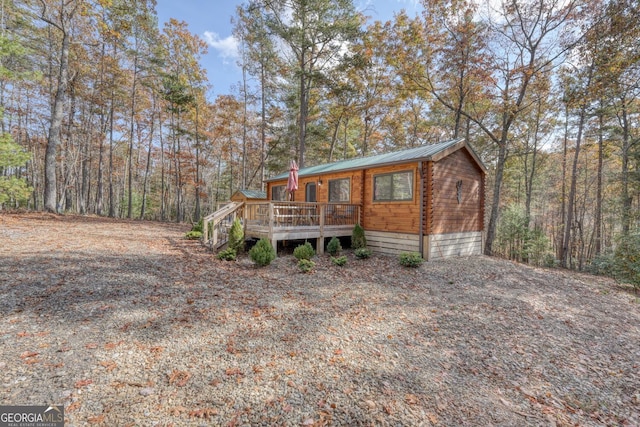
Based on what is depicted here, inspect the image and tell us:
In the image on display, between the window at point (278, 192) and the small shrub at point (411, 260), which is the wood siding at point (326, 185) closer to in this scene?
the window at point (278, 192)

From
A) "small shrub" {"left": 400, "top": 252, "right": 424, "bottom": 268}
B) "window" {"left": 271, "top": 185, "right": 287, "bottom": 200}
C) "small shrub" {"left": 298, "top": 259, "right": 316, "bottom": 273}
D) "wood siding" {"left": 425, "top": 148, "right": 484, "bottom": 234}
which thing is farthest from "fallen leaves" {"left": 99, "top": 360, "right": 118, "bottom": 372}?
"window" {"left": 271, "top": 185, "right": 287, "bottom": 200}

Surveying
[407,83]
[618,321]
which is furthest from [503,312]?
[407,83]

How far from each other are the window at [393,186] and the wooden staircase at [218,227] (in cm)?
497

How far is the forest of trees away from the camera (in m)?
11.5

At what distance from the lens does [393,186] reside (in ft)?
30.7

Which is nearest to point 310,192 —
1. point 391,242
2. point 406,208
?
point 391,242

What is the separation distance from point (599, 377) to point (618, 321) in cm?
268

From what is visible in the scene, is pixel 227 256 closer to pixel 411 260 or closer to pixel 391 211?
pixel 411 260

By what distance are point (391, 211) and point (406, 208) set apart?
1.85 feet

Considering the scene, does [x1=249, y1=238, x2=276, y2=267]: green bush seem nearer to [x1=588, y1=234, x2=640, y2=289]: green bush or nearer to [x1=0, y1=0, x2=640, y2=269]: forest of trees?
[x1=0, y1=0, x2=640, y2=269]: forest of trees

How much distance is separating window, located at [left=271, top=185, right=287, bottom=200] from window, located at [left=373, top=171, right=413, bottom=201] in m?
5.64

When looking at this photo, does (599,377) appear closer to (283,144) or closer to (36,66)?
(283,144)

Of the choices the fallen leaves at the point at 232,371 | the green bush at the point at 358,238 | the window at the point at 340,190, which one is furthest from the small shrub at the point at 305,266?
the window at the point at 340,190

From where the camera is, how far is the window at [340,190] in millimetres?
10758
